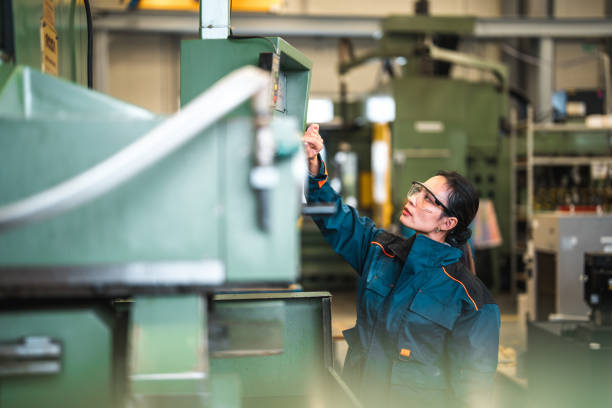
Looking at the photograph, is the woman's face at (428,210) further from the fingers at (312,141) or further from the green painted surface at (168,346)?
the green painted surface at (168,346)

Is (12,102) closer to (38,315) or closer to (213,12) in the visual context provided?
(38,315)

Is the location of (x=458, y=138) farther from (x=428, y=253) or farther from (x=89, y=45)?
(x=89, y=45)

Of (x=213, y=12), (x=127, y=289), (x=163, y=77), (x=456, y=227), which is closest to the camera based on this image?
(x=127, y=289)

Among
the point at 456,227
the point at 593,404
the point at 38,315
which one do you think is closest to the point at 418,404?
the point at 456,227

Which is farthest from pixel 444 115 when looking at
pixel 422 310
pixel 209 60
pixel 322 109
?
pixel 209 60

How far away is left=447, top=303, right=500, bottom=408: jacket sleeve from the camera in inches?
57.6

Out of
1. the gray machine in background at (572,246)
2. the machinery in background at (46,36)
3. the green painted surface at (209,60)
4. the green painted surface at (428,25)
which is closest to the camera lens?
the machinery in background at (46,36)

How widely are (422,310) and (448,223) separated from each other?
0.30m

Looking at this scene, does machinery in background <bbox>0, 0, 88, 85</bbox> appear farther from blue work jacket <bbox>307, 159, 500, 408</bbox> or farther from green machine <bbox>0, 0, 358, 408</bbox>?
blue work jacket <bbox>307, 159, 500, 408</bbox>

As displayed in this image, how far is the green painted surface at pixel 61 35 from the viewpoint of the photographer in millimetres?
1088

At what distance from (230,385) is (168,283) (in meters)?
0.24

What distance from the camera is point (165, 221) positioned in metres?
0.81

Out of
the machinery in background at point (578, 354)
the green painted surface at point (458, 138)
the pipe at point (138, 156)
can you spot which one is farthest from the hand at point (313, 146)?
the green painted surface at point (458, 138)

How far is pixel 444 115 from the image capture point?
5.56 m
